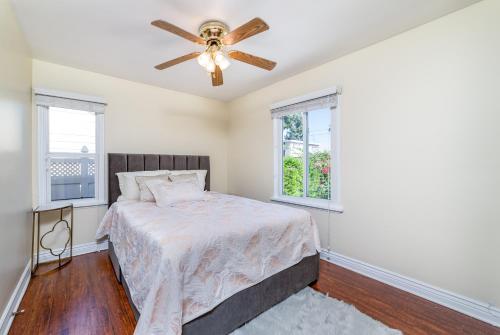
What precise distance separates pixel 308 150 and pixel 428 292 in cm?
193

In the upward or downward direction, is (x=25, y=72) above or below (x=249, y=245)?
above

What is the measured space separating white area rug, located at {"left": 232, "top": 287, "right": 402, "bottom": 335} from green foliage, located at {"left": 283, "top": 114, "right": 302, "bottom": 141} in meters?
2.07

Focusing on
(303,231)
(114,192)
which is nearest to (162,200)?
(114,192)

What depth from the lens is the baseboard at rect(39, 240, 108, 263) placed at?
272 centimetres

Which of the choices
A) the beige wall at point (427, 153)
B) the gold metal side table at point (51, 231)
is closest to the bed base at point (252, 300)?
the beige wall at point (427, 153)

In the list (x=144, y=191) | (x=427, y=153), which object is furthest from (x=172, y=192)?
(x=427, y=153)

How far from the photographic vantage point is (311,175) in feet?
10.1

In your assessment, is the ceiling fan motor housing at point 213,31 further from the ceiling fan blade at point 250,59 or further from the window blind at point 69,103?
the window blind at point 69,103

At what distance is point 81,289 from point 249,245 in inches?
68.7

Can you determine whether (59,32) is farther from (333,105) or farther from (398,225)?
(398,225)

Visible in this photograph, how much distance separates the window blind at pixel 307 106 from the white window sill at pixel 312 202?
1191 millimetres

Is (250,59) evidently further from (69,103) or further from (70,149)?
(70,149)

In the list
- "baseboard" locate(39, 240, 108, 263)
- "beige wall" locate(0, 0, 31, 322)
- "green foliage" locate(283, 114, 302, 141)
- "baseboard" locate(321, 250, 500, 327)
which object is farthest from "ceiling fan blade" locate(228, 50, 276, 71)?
"baseboard" locate(39, 240, 108, 263)

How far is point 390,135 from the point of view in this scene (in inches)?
89.2
